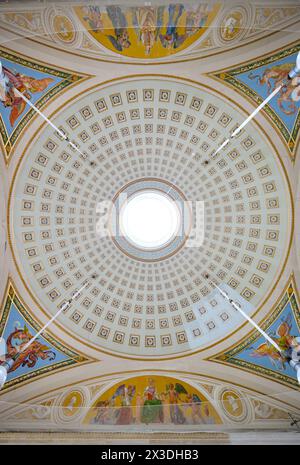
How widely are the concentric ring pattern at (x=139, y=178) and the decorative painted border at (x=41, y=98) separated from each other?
0.47 meters

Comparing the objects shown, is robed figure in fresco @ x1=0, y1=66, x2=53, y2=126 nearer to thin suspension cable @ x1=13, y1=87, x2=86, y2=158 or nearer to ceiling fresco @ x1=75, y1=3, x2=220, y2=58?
thin suspension cable @ x1=13, y1=87, x2=86, y2=158

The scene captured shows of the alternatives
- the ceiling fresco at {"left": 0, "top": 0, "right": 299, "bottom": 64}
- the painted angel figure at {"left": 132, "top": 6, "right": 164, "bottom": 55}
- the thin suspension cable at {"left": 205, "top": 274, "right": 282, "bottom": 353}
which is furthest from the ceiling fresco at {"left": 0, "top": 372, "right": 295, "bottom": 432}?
the painted angel figure at {"left": 132, "top": 6, "right": 164, "bottom": 55}

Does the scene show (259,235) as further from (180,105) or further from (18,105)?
(18,105)

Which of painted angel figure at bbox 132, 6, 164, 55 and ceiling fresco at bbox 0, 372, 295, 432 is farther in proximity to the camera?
ceiling fresco at bbox 0, 372, 295, 432

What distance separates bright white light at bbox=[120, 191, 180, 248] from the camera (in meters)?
12.2

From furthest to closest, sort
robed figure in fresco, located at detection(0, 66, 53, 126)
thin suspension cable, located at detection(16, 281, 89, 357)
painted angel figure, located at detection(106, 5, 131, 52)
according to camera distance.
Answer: thin suspension cable, located at detection(16, 281, 89, 357) → robed figure in fresco, located at detection(0, 66, 53, 126) → painted angel figure, located at detection(106, 5, 131, 52)

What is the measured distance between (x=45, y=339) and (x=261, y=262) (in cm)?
592

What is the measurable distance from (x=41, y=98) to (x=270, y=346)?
8.03 meters

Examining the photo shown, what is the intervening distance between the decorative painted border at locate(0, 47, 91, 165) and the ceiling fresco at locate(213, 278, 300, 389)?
7136mm

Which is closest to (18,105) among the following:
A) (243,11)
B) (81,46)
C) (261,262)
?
(81,46)

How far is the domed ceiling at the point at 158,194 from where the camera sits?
966 centimetres

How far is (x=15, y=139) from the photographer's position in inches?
412

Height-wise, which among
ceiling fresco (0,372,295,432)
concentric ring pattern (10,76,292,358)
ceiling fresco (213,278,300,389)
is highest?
concentric ring pattern (10,76,292,358)

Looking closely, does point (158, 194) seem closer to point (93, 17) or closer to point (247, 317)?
point (247, 317)
